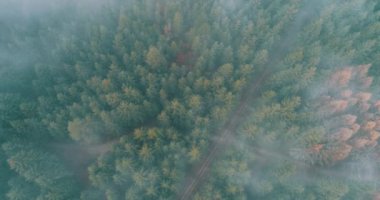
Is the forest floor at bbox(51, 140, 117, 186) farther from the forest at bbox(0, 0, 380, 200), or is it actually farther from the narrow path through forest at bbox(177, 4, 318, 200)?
the narrow path through forest at bbox(177, 4, 318, 200)

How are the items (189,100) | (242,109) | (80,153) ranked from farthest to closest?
(242,109) → (80,153) → (189,100)

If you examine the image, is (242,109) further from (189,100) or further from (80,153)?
(80,153)

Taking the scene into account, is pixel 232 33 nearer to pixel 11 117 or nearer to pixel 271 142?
pixel 271 142

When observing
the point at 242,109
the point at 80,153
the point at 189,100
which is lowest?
the point at 242,109

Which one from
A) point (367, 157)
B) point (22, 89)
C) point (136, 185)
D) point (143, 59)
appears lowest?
point (367, 157)

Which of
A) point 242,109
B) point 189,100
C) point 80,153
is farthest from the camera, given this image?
point 242,109

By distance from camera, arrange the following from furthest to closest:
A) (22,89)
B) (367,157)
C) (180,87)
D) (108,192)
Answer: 1. (22,89)
2. (180,87)
3. (367,157)
4. (108,192)

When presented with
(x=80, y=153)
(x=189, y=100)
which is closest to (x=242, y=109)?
(x=189, y=100)

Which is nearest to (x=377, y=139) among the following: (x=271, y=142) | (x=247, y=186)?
(x=271, y=142)

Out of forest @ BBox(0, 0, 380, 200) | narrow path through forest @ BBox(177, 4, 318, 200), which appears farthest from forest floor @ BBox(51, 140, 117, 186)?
narrow path through forest @ BBox(177, 4, 318, 200)
